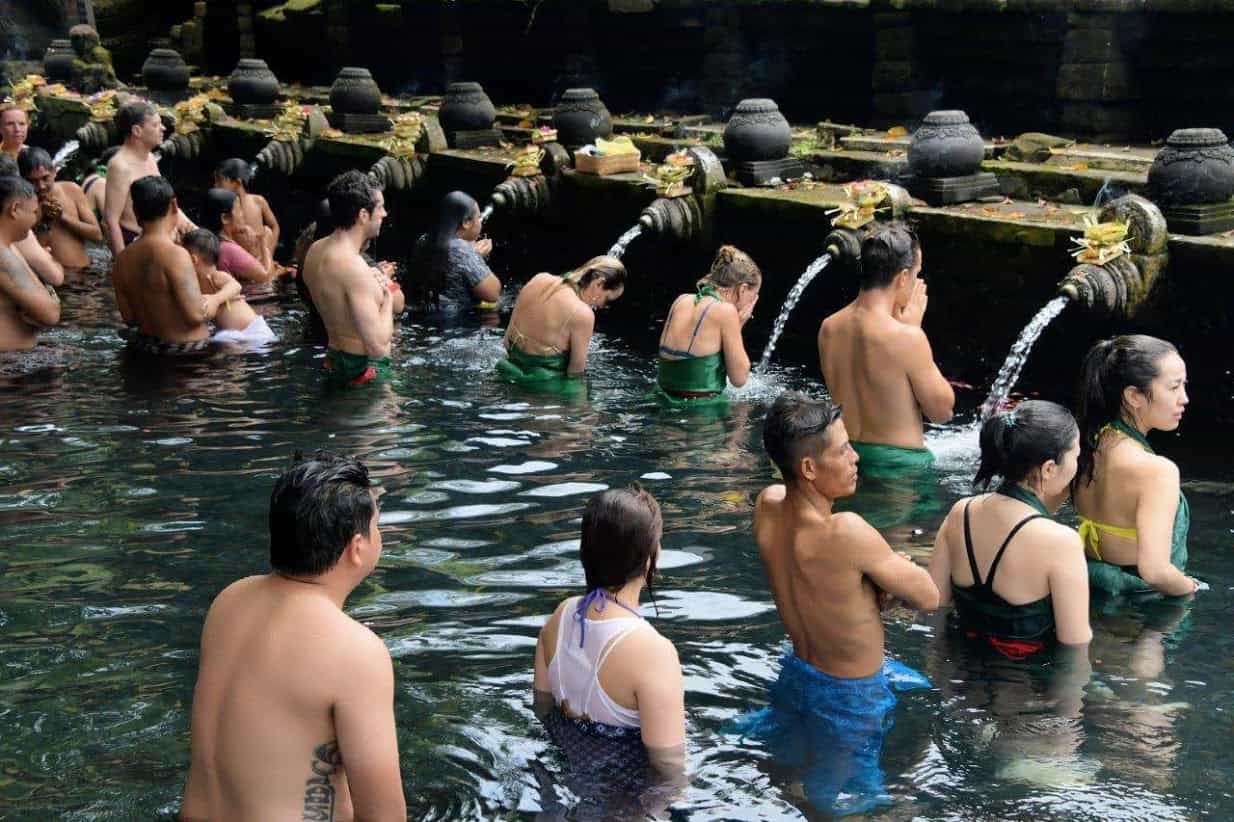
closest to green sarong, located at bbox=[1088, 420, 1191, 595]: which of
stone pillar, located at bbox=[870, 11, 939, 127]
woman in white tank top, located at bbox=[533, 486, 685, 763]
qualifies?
woman in white tank top, located at bbox=[533, 486, 685, 763]

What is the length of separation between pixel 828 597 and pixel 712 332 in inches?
170

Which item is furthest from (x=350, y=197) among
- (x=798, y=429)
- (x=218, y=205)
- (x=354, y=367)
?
(x=798, y=429)

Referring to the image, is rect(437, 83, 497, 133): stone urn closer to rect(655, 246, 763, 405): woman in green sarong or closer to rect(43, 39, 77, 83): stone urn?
rect(655, 246, 763, 405): woman in green sarong

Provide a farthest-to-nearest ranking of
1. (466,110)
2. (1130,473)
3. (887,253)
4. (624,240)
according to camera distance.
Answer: (466,110), (624,240), (887,253), (1130,473)

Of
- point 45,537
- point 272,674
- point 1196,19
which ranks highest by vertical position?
point 1196,19

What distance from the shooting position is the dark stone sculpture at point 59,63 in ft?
80.8

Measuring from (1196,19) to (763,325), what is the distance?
169 inches

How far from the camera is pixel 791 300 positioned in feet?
34.6

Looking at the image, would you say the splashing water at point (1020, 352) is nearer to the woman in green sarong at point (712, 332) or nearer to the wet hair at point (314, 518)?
the woman in green sarong at point (712, 332)

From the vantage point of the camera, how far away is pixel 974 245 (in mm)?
9812

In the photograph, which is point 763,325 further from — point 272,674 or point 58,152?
point 58,152

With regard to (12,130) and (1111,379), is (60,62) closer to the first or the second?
(12,130)

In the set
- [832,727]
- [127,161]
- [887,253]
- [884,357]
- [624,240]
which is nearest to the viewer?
[832,727]

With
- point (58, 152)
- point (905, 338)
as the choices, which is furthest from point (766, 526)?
point (58, 152)
